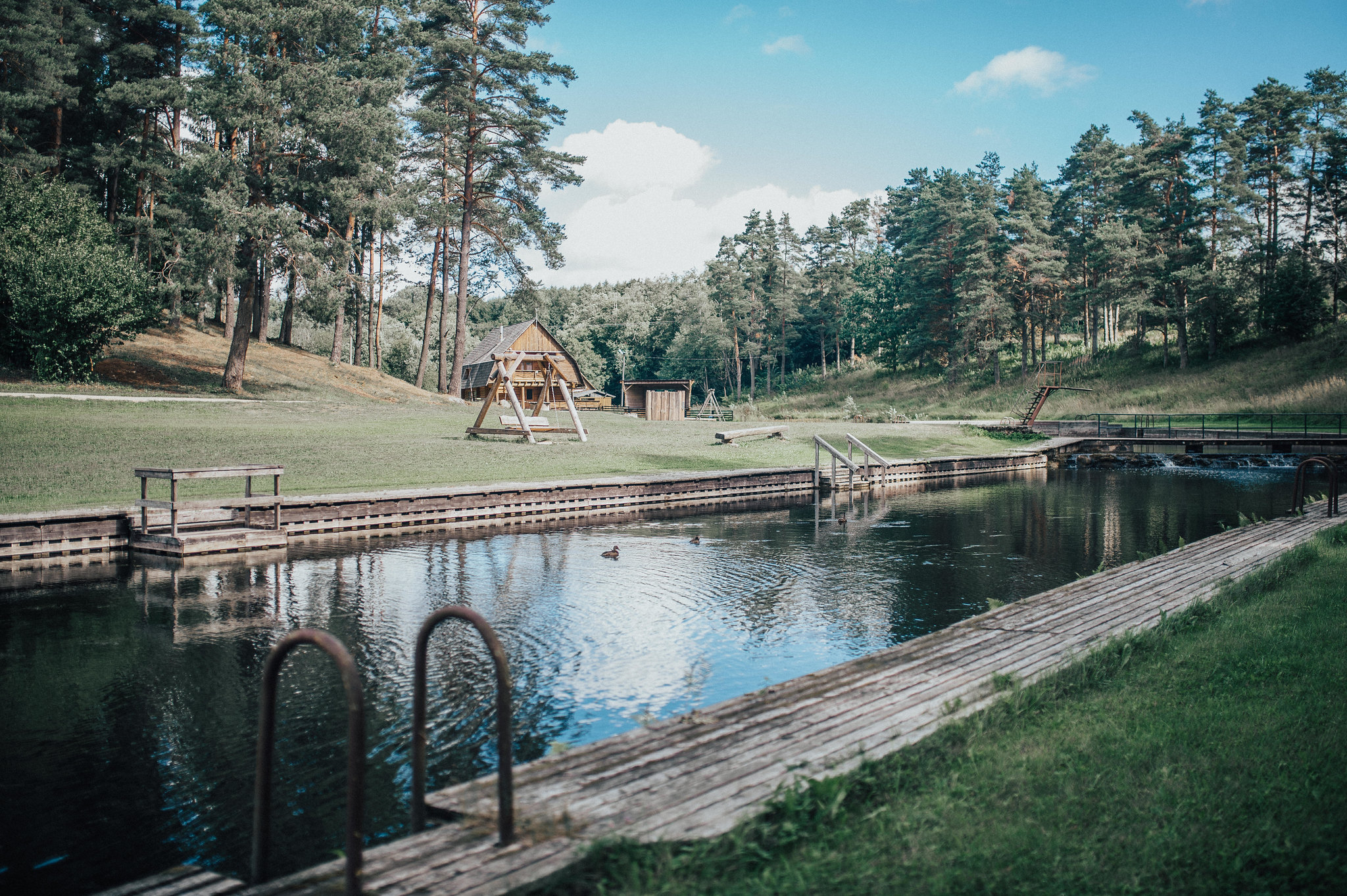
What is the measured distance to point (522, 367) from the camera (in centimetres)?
5444

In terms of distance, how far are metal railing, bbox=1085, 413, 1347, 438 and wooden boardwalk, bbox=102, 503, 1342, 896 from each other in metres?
35.9

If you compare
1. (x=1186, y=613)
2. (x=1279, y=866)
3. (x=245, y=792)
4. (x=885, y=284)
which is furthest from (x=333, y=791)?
(x=885, y=284)

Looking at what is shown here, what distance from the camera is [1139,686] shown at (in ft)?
20.0

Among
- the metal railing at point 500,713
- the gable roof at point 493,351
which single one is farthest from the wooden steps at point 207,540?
the gable roof at point 493,351

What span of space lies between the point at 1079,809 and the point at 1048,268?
63.3 m

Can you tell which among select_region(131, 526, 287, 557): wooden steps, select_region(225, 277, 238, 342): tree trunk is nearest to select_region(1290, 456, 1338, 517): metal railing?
select_region(131, 526, 287, 557): wooden steps

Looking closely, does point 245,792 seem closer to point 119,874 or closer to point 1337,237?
point 119,874

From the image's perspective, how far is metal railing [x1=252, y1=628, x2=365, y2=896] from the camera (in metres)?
3.37

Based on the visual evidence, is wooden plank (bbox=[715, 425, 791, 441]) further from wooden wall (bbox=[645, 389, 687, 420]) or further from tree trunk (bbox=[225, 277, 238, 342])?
tree trunk (bbox=[225, 277, 238, 342])

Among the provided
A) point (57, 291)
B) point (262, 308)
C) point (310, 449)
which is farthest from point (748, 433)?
A: point (262, 308)

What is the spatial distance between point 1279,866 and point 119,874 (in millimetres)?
5969

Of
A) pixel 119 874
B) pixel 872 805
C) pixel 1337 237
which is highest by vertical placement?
pixel 1337 237

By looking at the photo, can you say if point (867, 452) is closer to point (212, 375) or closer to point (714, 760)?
point (714, 760)

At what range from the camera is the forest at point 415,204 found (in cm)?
3175
